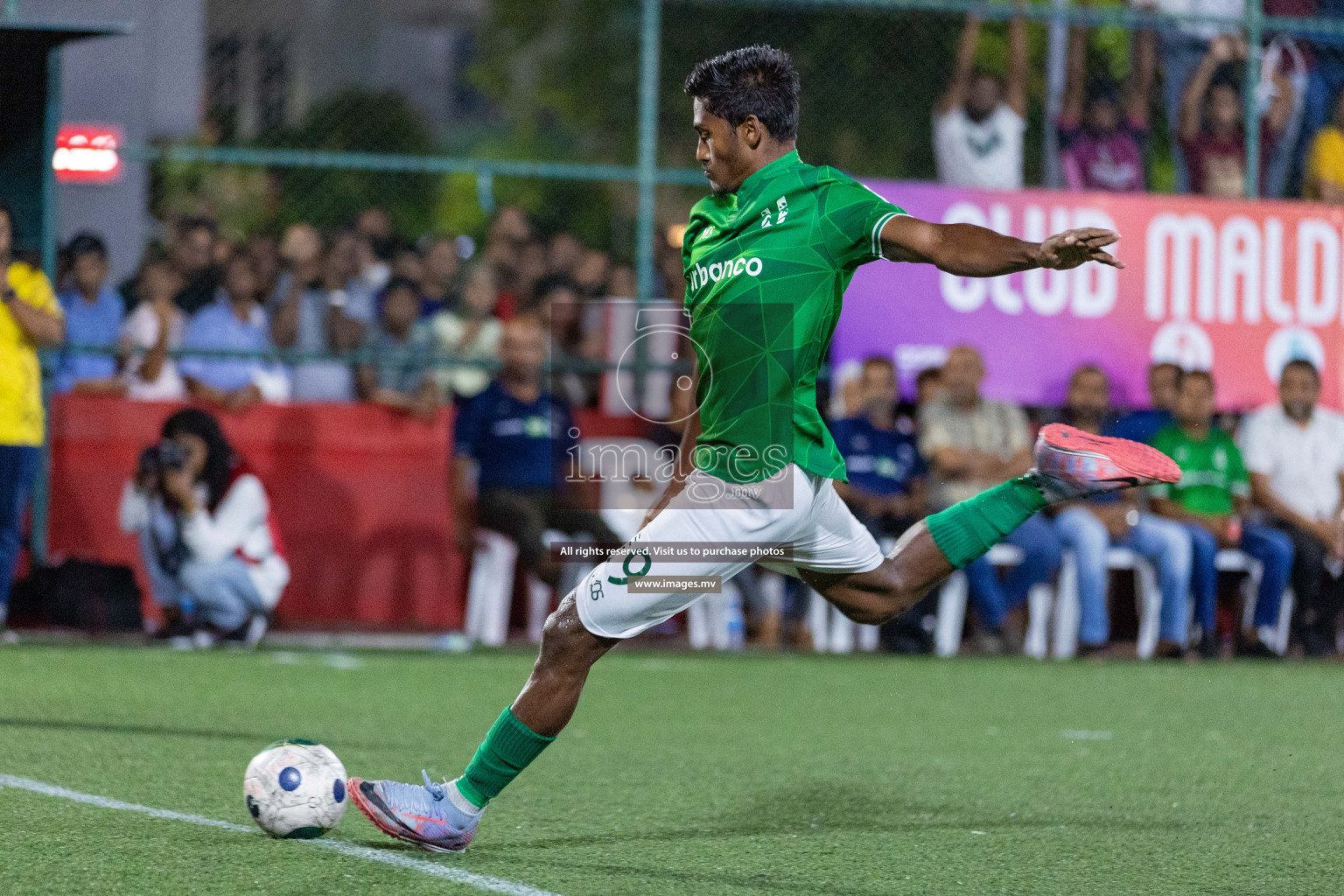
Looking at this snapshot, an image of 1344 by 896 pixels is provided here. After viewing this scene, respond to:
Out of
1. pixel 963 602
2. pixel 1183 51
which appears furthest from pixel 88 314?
pixel 1183 51

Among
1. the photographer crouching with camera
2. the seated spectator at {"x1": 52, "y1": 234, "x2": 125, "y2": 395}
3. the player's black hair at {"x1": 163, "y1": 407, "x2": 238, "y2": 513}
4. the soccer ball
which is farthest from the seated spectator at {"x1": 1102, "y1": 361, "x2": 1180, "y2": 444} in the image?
the soccer ball

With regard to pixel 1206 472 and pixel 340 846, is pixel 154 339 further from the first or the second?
pixel 340 846

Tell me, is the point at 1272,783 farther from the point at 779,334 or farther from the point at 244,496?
the point at 244,496

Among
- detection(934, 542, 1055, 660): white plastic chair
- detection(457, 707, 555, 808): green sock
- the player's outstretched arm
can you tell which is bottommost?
detection(934, 542, 1055, 660): white plastic chair

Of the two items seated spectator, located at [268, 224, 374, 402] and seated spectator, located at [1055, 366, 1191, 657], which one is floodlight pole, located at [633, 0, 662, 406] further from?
seated spectator, located at [1055, 366, 1191, 657]

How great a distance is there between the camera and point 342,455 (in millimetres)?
11734

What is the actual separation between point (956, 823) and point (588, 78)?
32.1 m

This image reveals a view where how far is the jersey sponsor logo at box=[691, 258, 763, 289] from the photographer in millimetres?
4977

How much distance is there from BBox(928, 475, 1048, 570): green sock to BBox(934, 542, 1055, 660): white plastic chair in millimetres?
6045

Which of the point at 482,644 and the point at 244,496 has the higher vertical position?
the point at 244,496

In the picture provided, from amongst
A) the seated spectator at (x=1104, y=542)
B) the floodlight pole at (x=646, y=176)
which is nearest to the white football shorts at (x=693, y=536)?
the seated spectator at (x=1104, y=542)

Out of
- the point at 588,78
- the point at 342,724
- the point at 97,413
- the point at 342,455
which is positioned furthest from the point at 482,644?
A: the point at 588,78

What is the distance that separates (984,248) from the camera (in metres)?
4.72

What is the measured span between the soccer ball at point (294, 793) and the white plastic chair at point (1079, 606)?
289 inches
